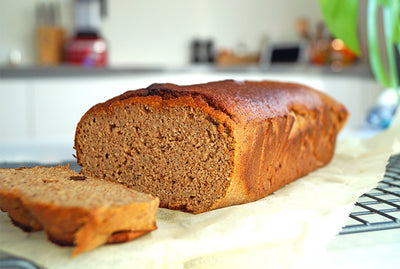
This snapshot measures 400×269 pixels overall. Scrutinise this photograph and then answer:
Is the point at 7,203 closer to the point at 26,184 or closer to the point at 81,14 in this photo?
the point at 26,184

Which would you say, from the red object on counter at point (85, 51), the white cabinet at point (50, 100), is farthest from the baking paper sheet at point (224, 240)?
the red object on counter at point (85, 51)

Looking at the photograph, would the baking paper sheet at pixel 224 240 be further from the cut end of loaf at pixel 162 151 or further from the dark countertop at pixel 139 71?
the dark countertop at pixel 139 71

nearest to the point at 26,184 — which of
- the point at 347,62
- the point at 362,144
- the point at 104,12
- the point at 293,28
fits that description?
the point at 362,144

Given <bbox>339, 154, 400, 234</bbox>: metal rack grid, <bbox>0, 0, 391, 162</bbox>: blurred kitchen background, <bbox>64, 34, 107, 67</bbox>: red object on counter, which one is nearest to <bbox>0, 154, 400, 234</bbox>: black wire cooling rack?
<bbox>339, 154, 400, 234</bbox>: metal rack grid

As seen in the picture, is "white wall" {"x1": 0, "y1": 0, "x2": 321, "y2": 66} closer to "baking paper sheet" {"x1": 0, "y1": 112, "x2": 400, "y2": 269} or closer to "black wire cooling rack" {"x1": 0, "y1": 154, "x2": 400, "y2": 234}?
"black wire cooling rack" {"x1": 0, "y1": 154, "x2": 400, "y2": 234}

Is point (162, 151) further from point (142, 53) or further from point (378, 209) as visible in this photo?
point (142, 53)
